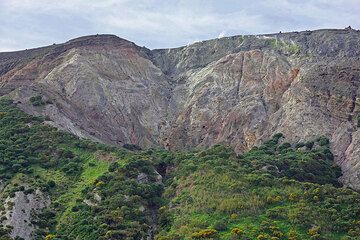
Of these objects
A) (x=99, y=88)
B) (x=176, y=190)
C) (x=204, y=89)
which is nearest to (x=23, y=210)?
(x=176, y=190)

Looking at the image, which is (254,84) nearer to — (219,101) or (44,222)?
(219,101)

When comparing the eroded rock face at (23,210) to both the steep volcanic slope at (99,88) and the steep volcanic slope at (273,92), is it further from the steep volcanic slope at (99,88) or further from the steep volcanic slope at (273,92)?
the steep volcanic slope at (273,92)

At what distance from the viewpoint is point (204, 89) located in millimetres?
128750

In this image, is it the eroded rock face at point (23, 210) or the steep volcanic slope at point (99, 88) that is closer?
the eroded rock face at point (23, 210)

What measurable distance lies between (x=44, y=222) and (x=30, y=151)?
19.5 meters

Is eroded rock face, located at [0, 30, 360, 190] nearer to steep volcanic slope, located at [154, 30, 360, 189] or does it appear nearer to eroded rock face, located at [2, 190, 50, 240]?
steep volcanic slope, located at [154, 30, 360, 189]

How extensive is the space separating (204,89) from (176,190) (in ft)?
170

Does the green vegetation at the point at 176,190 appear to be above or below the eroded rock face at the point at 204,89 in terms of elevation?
below

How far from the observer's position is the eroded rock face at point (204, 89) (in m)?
106

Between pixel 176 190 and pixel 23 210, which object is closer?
pixel 23 210

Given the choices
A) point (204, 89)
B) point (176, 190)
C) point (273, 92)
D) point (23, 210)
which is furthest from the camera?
point (204, 89)

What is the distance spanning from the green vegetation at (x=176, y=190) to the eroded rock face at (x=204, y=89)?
397 inches

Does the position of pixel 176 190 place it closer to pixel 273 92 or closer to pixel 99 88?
pixel 273 92

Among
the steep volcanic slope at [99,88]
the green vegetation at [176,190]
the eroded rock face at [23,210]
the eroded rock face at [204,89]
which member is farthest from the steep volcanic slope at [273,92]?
the eroded rock face at [23,210]
